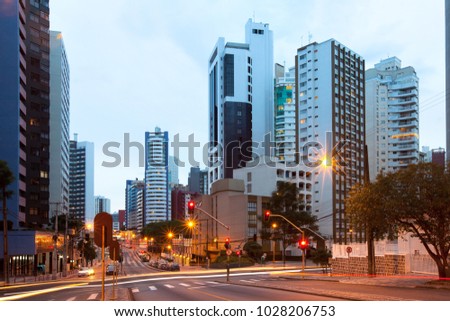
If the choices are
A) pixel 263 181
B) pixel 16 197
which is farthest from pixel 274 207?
pixel 16 197

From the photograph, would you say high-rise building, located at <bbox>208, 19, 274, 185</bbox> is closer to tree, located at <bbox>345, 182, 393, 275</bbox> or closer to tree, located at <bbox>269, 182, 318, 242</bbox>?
tree, located at <bbox>269, 182, 318, 242</bbox>

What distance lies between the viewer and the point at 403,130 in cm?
18625

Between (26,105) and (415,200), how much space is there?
11043 cm

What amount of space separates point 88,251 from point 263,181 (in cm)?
5306

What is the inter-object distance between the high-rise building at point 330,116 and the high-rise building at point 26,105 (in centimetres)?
7587

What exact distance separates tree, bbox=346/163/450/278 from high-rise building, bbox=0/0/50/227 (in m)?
81.0

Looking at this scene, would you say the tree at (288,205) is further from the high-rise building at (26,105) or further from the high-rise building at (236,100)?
the high-rise building at (236,100)

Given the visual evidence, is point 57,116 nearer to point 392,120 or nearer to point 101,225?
point 392,120

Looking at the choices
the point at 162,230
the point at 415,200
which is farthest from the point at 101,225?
the point at 162,230

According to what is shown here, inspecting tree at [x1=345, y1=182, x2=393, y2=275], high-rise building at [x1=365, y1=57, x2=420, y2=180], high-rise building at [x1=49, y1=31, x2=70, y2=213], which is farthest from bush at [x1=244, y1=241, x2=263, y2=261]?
high-rise building at [x1=365, y1=57, x2=420, y2=180]

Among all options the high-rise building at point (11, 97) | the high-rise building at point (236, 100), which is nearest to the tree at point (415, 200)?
the high-rise building at point (11, 97)

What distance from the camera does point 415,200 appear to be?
31.3 m

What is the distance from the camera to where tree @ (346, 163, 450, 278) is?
3067 centimetres

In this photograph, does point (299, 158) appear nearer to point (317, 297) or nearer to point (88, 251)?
point (88, 251)
